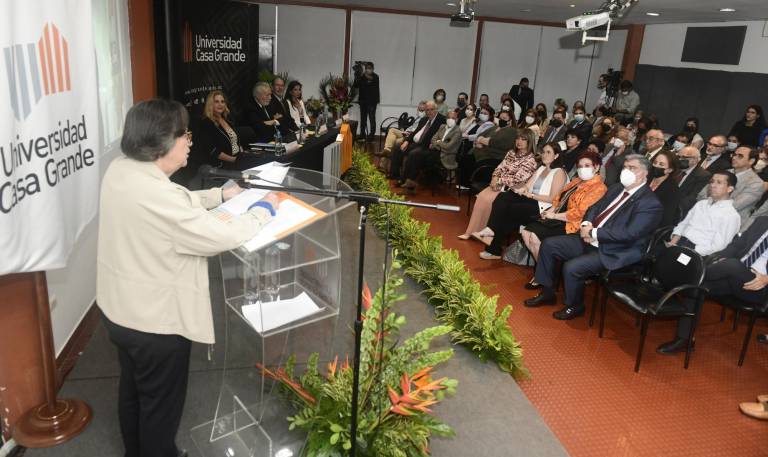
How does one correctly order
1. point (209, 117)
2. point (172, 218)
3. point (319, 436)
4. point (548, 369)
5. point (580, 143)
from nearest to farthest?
point (172, 218) < point (319, 436) < point (548, 369) < point (209, 117) < point (580, 143)

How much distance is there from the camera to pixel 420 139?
8.18m

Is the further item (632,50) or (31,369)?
(632,50)

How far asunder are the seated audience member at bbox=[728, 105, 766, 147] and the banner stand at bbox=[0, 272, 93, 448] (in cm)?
917

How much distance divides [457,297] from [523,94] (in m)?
9.49

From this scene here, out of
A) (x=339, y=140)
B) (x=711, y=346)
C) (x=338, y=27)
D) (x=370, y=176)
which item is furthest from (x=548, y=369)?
(x=338, y=27)

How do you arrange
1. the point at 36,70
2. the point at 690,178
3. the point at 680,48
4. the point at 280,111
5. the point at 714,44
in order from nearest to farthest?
1. the point at 36,70
2. the point at 690,178
3. the point at 280,111
4. the point at 714,44
5. the point at 680,48

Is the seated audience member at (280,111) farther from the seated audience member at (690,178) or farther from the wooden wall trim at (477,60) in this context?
the wooden wall trim at (477,60)

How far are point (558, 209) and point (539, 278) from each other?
2.46 feet

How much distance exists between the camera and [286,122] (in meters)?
7.55

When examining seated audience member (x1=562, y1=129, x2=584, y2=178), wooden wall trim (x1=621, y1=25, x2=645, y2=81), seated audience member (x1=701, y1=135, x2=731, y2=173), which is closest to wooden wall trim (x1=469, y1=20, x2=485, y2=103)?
wooden wall trim (x1=621, y1=25, x2=645, y2=81)

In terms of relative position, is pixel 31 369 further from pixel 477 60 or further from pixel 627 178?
pixel 477 60

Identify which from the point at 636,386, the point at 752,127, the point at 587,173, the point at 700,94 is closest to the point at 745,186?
the point at 587,173

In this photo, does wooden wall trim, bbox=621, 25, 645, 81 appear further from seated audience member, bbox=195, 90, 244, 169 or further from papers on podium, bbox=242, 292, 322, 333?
papers on podium, bbox=242, 292, 322, 333

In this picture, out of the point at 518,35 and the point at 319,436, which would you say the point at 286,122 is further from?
the point at 518,35
